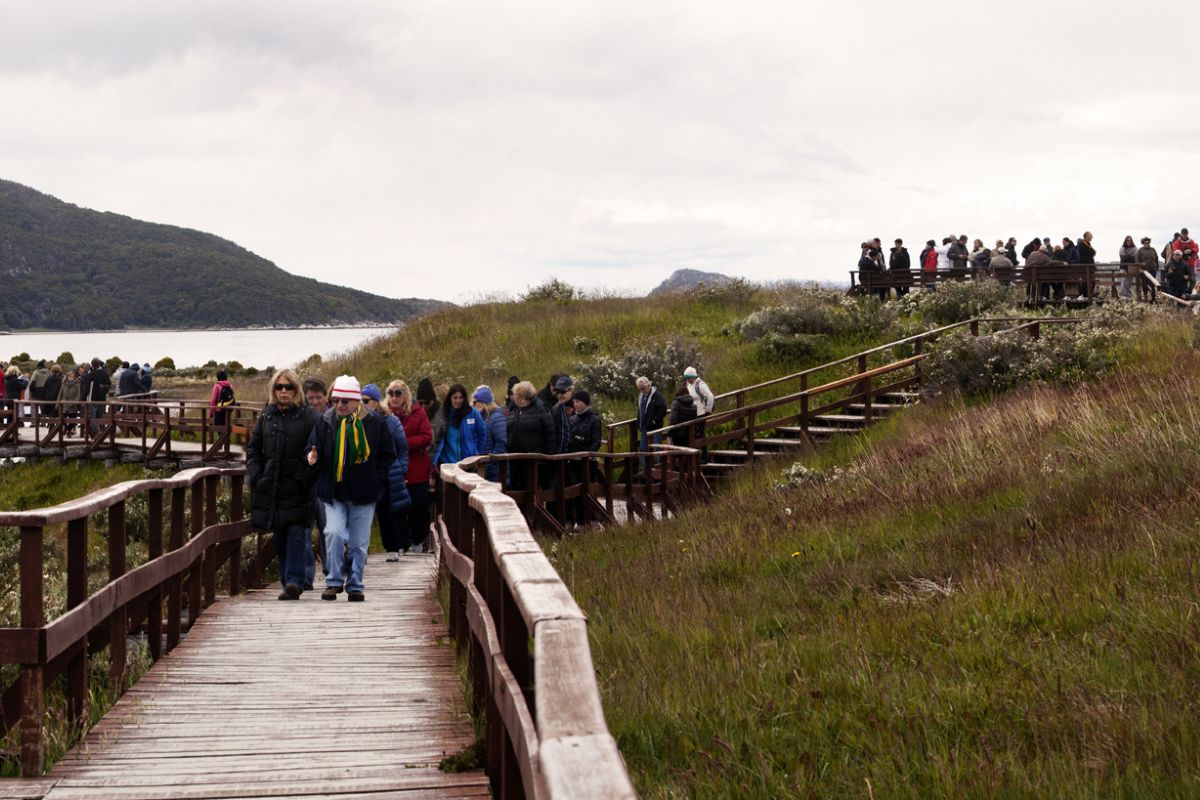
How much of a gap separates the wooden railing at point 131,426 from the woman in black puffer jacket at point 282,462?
2003 centimetres

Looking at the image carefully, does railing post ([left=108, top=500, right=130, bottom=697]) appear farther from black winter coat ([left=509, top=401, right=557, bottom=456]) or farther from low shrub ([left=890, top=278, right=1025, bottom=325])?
low shrub ([left=890, top=278, right=1025, bottom=325])

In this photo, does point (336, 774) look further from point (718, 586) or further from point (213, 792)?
point (718, 586)

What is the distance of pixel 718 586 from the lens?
29.5 ft

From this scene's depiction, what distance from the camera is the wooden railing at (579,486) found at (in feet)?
45.9

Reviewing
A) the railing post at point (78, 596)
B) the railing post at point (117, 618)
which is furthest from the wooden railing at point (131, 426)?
the railing post at point (78, 596)

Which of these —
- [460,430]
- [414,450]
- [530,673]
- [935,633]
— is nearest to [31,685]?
[530,673]

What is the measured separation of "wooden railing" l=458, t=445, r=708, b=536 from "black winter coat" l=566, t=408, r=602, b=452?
0.22 meters

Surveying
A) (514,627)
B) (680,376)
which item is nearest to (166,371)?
(680,376)

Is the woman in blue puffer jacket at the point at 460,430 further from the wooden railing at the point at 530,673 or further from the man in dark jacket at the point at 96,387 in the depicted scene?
the man in dark jacket at the point at 96,387

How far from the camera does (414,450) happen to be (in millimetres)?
12969

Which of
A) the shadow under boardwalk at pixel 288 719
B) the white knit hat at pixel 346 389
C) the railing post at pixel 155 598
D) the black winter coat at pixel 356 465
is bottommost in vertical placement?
the shadow under boardwalk at pixel 288 719

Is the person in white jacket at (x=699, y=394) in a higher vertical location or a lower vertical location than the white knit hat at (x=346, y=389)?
lower

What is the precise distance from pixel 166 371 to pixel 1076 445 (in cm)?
7532

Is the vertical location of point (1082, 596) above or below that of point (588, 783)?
below
